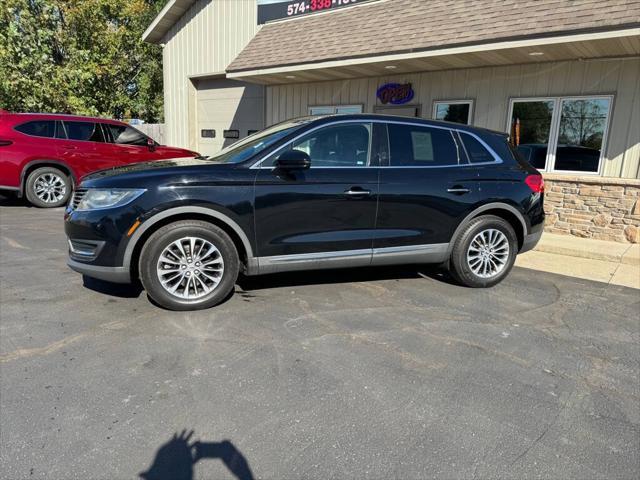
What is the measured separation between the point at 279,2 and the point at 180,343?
35.7 feet

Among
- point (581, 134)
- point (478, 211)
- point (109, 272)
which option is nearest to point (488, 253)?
point (478, 211)

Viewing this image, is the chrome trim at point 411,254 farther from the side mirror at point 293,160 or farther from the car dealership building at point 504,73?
the car dealership building at point 504,73

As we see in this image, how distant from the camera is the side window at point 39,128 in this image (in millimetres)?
8984

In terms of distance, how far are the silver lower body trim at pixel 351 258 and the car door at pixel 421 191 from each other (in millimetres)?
14

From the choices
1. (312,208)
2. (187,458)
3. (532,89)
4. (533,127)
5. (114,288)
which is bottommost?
(187,458)

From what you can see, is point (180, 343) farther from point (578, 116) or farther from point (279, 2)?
point (279, 2)

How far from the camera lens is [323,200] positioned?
4379 millimetres

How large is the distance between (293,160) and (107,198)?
162 cm

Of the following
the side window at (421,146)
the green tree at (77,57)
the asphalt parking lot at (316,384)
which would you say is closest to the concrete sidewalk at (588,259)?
the asphalt parking lot at (316,384)

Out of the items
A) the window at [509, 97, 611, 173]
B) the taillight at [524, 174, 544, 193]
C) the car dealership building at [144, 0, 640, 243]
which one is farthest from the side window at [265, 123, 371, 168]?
the window at [509, 97, 611, 173]

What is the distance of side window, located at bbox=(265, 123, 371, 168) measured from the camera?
4.46 metres

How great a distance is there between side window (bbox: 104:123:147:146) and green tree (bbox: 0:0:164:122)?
27.3 ft

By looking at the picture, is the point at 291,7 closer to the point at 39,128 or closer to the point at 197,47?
the point at 197,47

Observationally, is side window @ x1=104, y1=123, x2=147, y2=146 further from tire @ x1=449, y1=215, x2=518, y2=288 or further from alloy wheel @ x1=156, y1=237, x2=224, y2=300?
tire @ x1=449, y1=215, x2=518, y2=288
